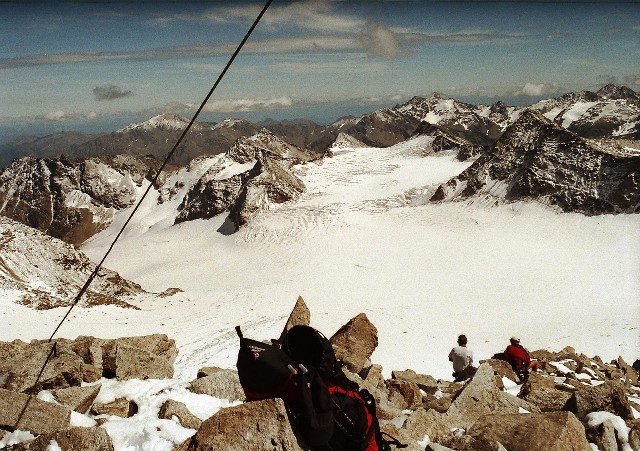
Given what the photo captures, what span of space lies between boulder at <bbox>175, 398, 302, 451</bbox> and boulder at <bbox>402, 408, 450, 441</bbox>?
370 centimetres

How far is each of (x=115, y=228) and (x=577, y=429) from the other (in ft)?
347

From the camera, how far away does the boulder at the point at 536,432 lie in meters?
6.78

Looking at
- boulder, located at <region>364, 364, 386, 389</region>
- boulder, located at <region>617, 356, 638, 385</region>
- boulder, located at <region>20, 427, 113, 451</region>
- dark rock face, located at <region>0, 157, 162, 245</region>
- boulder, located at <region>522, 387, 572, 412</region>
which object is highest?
boulder, located at <region>20, 427, 113, 451</region>

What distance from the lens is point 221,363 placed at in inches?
642

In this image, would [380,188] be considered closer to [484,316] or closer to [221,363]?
[484,316]

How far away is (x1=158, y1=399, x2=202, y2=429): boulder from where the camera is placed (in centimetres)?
711

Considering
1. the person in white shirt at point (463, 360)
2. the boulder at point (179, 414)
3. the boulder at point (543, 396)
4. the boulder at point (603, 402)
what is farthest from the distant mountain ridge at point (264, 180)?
the boulder at point (179, 414)

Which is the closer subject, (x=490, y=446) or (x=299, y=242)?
(x=490, y=446)

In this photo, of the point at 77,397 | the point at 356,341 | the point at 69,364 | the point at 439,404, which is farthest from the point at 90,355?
the point at 439,404

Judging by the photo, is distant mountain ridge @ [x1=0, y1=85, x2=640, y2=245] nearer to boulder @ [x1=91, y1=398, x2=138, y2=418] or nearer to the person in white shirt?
the person in white shirt

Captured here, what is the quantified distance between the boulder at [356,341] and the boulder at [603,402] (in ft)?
17.5

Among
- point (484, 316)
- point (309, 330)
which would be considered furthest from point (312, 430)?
point (484, 316)

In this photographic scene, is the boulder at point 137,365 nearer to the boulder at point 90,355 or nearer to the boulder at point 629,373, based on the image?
the boulder at point 90,355

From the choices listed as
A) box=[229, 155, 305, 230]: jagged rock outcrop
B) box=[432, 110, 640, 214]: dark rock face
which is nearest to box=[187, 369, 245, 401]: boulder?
box=[432, 110, 640, 214]: dark rock face
